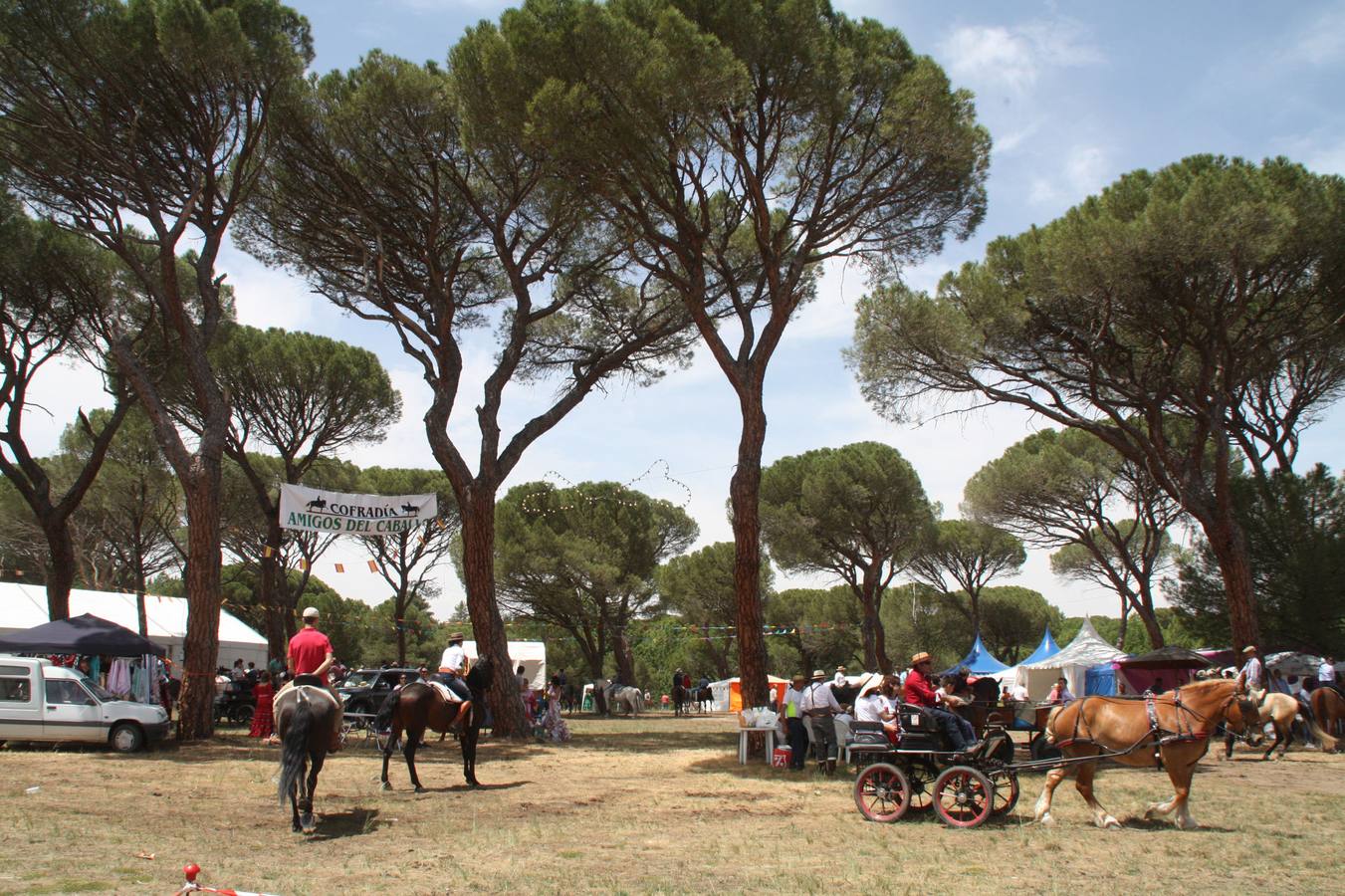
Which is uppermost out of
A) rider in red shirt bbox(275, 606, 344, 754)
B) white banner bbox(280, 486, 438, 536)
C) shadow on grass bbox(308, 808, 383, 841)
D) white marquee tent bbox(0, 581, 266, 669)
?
white banner bbox(280, 486, 438, 536)

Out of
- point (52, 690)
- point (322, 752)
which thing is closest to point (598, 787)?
point (322, 752)

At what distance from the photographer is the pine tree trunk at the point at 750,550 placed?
12.1 m

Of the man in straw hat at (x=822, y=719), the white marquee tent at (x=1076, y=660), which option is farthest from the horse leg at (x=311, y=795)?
the white marquee tent at (x=1076, y=660)

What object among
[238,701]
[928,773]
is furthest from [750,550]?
[238,701]

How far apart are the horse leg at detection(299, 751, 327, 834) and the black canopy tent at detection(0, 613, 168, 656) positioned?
9.53 metres

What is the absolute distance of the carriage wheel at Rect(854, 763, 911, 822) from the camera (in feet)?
24.3

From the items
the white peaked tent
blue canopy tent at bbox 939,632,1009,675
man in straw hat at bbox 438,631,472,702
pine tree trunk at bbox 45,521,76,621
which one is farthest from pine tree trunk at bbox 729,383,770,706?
blue canopy tent at bbox 939,632,1009,675

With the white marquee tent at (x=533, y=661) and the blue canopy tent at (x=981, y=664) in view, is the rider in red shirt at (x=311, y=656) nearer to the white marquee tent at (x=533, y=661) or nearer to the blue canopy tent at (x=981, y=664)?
the blue canopy tent at (x=981, y=664)

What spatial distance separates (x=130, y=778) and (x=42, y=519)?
28.2 feet

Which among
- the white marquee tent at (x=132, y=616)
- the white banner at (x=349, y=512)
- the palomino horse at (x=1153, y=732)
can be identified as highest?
the white banner at (x=349, y=512)

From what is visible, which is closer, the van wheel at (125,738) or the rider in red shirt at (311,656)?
the rider in red shirt at (311,656)

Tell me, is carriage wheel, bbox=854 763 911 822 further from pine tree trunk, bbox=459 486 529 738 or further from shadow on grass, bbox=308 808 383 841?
pine tree trunk, bbox=459 486 529 738

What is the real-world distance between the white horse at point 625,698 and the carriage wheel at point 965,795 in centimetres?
2230

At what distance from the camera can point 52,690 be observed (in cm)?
1234
